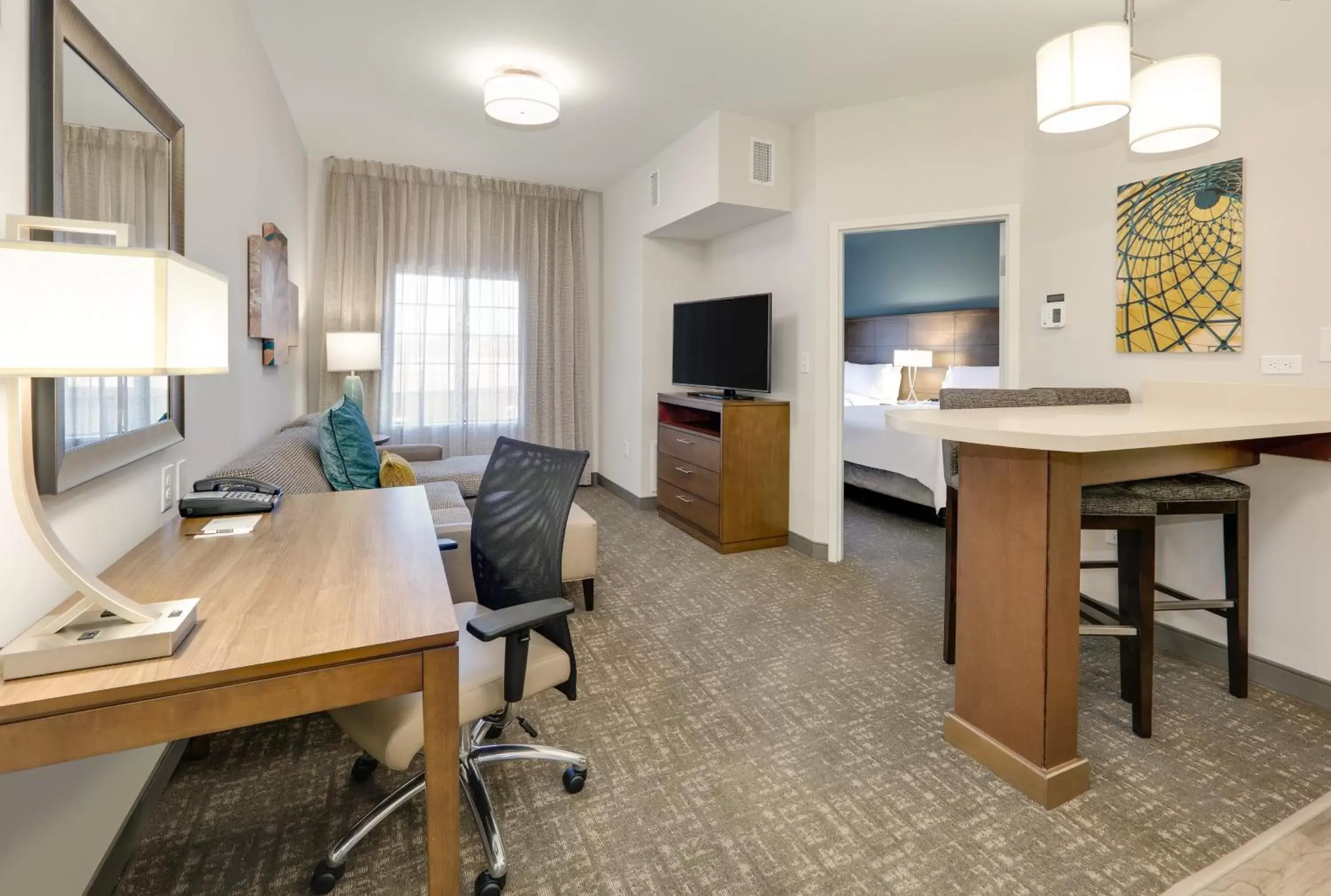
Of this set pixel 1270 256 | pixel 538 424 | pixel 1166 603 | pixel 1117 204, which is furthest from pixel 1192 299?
pixel 538 424

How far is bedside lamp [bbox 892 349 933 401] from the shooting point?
6359 mm

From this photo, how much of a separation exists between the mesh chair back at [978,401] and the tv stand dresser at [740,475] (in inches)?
60.3

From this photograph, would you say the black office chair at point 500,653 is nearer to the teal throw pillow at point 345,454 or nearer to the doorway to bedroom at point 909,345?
the teal throw pillow at point 345,454

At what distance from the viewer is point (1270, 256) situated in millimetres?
2379

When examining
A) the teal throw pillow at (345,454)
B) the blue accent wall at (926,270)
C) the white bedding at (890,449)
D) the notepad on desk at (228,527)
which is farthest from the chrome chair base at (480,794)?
the blue accent wall at (926,270)

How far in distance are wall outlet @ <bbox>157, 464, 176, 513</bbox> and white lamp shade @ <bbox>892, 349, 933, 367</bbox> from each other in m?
5.92

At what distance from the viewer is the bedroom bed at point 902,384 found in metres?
4.68

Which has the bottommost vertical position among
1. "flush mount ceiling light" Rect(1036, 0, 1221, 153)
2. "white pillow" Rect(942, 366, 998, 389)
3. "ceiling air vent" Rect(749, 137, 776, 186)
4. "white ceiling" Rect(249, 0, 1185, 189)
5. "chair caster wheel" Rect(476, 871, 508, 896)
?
"chair caster wheel" Rect(476, 871, 508, 896)

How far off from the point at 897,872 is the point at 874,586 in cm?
207

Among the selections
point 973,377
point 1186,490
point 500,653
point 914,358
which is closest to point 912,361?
point 914,358

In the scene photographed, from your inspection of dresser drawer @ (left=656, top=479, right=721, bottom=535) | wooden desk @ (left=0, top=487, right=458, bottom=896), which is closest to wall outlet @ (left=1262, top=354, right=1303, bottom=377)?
dresser drawer @ (left=656, top=479, right=721, bottom=535)

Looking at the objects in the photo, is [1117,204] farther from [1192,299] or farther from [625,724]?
[625,724]

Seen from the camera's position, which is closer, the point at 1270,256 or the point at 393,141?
the point at 1270,256

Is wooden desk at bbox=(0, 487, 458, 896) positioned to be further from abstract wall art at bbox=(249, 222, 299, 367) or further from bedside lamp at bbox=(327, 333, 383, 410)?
bedside lamp at bbox=(327, 333, 383, 410)
